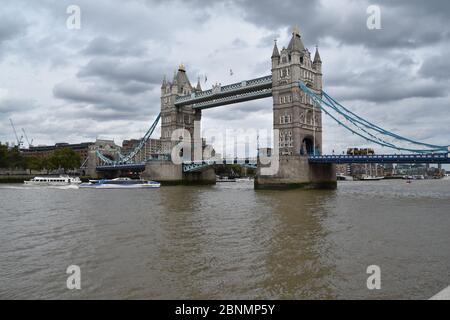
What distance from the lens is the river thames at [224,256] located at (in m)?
8.02

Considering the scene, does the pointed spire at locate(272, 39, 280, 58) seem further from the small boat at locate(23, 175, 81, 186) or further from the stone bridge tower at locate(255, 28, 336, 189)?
the small boat at locate(23, 175, 81, 186)

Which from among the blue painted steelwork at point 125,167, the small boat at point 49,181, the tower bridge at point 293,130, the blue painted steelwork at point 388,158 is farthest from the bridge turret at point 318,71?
the small boat at point 49,181

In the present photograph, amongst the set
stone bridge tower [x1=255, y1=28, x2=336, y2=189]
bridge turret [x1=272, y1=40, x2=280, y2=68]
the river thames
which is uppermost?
bridge turret [x1=272, y1=40, x2=280, y2=68]

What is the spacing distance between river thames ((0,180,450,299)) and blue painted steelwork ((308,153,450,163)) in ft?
73.4

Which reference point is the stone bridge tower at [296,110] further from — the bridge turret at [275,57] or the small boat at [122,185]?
the small boat at [122,185]

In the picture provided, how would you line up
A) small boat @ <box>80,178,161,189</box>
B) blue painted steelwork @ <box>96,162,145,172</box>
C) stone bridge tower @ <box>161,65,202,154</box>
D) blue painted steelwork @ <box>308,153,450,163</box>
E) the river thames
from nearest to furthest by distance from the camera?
the river thames, blue painted steelwork @ <box>308,153,450,163</box>, small boat @ <box>80,178,161,189</box>, stone bridge tower @ <box>161,65,202,154</box>, blue painted steelwork @ <box>96,162,145,172</box>

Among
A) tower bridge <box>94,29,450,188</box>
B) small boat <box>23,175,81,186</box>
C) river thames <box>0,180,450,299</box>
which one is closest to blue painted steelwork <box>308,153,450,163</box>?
tower bridge <box>94,29,450,188</box>

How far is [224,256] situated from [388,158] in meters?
34.8

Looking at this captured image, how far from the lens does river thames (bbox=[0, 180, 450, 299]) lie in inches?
316

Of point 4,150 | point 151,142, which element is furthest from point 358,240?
point 151,142

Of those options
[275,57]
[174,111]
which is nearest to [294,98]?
[275,57]

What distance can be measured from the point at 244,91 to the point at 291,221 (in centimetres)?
4183

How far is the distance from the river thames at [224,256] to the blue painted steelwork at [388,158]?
73.4 ft
